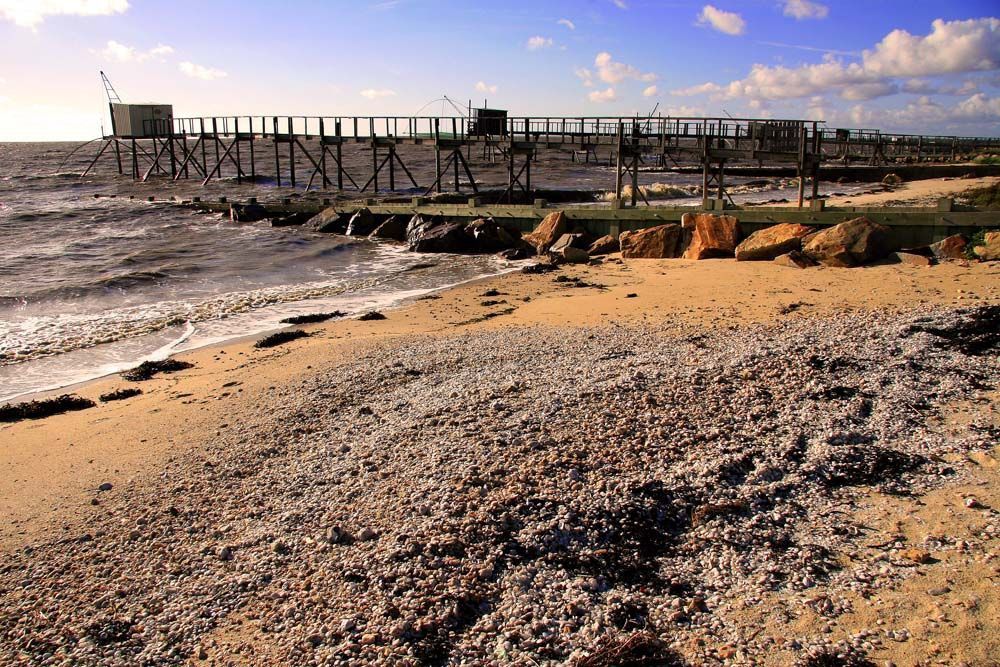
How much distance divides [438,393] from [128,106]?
5401 cm

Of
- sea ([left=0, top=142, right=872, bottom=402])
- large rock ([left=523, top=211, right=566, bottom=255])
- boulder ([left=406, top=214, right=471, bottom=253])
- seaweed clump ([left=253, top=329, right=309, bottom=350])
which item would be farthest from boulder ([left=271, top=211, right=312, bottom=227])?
seaweed clump ([left=253, top=329, right=309, bottom=350])

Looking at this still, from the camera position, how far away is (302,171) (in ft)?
206

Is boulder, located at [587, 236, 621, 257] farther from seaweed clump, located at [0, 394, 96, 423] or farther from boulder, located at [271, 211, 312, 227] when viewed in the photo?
boulder, located at [271, 211, 312, 227]

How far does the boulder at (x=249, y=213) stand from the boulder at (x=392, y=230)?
302 inches

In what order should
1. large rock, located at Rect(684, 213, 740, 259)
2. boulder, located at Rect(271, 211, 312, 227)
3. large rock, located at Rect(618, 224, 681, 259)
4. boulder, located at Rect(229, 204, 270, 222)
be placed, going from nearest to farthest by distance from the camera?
large rock, located at Rect(684, 213, 740, 259), large rock, located at Rect(618, 224, 681, 259), boulder, located at Rect(271, 211, 312, 227), boulder, located at Rect(229, 204, 270, 222)

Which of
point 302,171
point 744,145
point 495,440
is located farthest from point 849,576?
point 302,171

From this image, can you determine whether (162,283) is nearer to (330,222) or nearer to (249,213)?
(330,222)

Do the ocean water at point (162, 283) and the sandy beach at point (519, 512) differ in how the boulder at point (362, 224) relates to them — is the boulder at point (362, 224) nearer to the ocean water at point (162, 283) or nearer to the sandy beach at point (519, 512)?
→ the ocean water at point (162, 283)

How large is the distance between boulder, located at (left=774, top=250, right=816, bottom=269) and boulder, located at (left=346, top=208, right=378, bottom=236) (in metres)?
14.8

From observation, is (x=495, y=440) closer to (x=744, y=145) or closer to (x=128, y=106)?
(x=744, y=145)

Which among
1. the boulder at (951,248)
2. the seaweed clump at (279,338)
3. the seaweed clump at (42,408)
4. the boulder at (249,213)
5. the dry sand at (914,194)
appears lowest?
the seaweed clump at (42,408)

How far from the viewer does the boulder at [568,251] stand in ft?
61.2

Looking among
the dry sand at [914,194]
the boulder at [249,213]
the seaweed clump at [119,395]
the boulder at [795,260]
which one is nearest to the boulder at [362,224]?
the boulder at [249,213]

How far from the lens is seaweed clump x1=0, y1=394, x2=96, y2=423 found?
8.90 m
